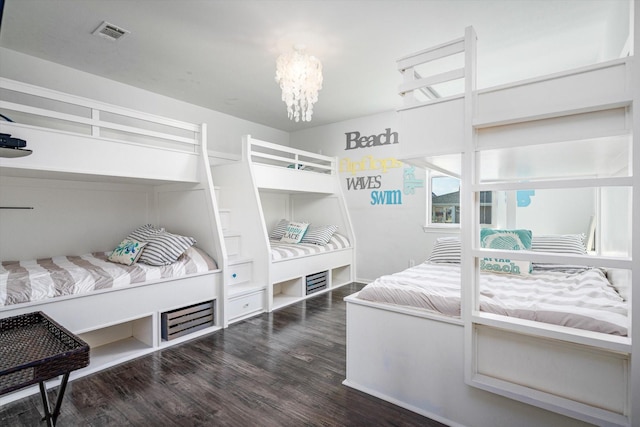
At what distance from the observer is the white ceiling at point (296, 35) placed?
2180 millimetres

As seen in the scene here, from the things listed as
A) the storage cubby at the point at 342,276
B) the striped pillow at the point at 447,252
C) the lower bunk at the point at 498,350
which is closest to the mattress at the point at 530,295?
the lower bunk at the point at 498,350

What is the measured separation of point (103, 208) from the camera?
11.0 feet

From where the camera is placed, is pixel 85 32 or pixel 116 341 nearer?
pixel 85 32

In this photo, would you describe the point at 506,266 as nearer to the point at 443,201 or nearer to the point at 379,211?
the point at 443,201

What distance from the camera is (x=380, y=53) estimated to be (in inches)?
112

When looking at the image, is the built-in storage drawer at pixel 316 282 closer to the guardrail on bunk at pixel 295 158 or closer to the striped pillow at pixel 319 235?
the striped pillow at pixel 319 235

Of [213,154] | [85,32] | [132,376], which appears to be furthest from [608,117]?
[213,154]

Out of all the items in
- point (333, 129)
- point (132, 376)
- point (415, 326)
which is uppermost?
point (333, 129)

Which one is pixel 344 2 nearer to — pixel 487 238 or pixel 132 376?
pixel 487 238

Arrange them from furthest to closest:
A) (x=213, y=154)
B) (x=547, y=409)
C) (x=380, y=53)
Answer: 1. (x=213, y=154)
2. (x=380, y=53)
3. (x=547, y=409)

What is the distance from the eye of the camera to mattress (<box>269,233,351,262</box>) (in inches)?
141

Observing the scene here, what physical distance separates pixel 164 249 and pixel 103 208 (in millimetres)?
1193

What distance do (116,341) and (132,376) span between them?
0.73 metres

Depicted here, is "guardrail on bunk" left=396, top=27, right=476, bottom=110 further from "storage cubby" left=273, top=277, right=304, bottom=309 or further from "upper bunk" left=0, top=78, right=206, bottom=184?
"storage cubby" left=273, top=277, right=304, bottom=309
